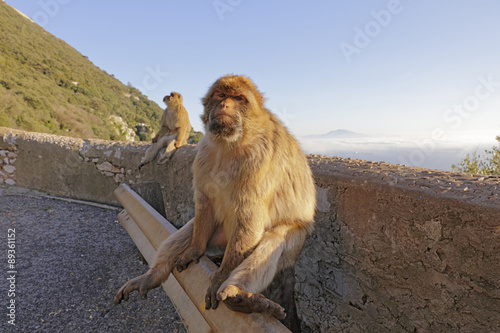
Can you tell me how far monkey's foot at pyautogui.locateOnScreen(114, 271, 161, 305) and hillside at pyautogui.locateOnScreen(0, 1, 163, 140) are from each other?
1573cm

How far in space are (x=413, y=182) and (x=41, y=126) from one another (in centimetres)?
2084

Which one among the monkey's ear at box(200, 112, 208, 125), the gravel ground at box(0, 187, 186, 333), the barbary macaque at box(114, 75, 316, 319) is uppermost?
the monkey's ear at box(200, 112, 208, 125)

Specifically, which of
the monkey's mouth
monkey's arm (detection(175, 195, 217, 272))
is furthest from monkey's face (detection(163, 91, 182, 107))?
the monkey's mouth

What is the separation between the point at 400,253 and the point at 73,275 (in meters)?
3.28

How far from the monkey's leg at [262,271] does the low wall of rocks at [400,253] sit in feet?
1.47

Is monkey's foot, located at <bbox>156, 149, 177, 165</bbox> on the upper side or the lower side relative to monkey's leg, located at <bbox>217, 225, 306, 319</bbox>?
upper

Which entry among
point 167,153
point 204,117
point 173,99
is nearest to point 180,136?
point 167,153

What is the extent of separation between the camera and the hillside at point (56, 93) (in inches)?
749

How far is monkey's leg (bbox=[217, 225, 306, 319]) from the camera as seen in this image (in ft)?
3.91

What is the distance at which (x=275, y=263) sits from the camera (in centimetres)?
163

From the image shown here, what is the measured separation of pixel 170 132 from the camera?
584 centimetres

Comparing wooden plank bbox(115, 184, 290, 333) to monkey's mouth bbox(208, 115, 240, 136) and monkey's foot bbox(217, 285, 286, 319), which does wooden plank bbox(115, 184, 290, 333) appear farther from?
monkey's mouth bbox(208, 115, 240, 136)

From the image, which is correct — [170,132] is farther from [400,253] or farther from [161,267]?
[400,253]

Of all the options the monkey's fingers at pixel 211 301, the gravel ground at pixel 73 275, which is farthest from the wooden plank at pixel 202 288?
the gravel ground at pixel 73 275
